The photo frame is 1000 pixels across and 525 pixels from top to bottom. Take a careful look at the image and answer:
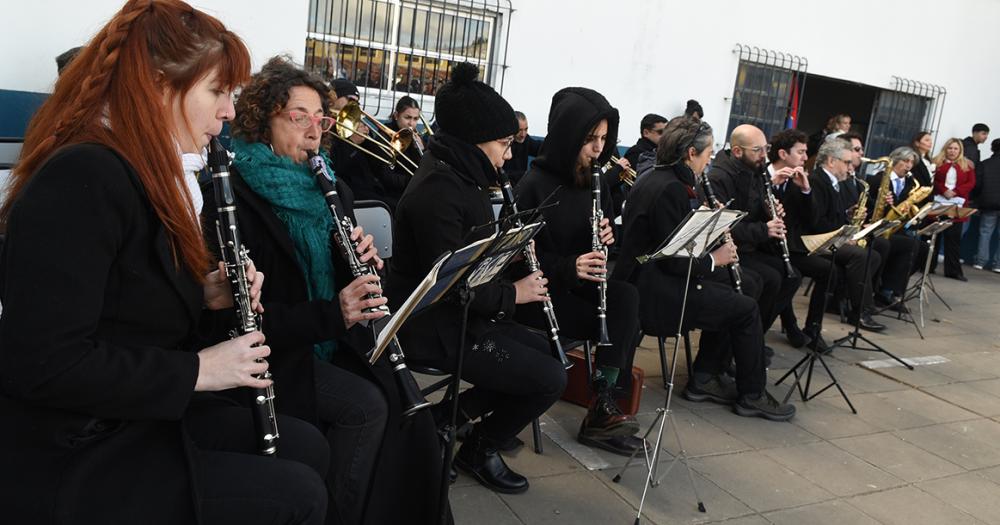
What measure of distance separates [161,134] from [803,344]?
18.9 feet

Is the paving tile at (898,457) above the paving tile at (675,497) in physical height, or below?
below

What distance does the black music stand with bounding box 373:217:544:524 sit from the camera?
213 centimetres

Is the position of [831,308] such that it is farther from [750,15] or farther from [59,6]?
[59,6]

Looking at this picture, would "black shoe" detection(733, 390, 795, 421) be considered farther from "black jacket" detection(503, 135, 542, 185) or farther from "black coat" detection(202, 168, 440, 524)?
"black jacket" detection(503, 135, 542, 185)

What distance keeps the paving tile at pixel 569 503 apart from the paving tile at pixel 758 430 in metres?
1.22

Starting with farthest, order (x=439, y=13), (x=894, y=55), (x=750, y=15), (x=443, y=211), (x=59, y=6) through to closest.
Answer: (x=894, y=55)
(x=750, y=15)
(x=439, y=13)
(x=59, y=6)
(x=443, y=211)

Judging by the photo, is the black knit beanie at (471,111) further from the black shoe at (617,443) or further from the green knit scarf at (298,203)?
the black shoe at (617,443)

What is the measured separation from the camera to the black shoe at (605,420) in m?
3.93

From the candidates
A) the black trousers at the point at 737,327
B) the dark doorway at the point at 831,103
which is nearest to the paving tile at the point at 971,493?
the black trousers at the point at 737,327

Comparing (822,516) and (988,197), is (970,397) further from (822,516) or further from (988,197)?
(988,197)

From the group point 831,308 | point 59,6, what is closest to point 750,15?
point 831,308

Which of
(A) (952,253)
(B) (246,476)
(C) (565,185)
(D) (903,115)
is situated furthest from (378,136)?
(D) (903,115)

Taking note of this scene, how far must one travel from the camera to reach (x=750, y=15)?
9312mm

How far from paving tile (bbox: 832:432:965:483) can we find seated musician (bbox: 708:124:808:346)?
123 cm
